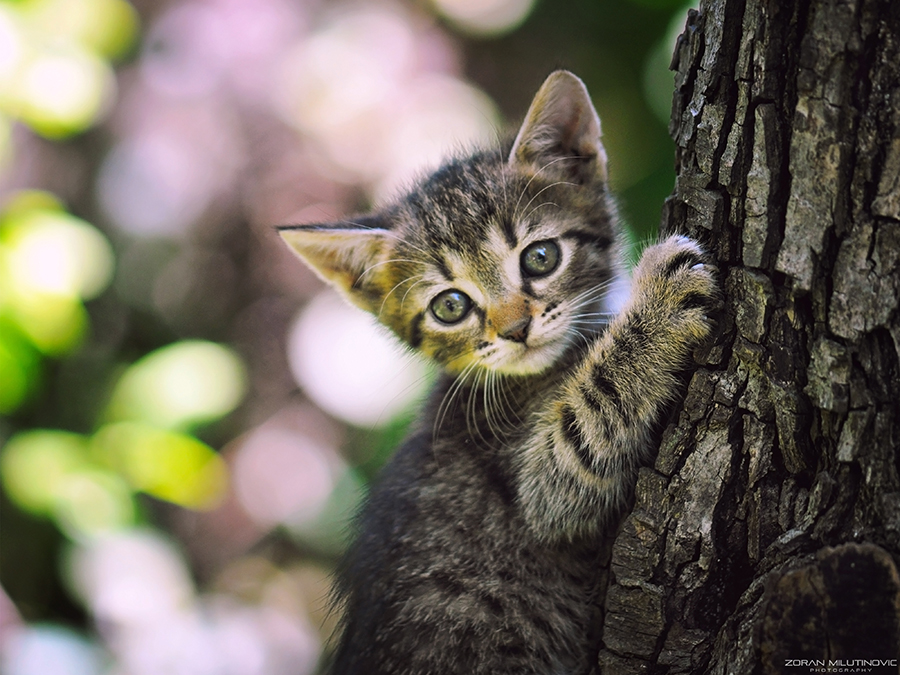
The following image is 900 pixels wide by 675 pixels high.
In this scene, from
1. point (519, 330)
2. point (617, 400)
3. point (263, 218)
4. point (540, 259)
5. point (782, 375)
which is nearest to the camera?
point (782, 375)

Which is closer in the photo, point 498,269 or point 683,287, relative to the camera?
point 683,287

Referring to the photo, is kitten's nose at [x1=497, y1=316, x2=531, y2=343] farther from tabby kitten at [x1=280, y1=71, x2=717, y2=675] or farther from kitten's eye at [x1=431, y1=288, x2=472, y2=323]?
kitten's eye at [x1=431, y1=288, x2=472, y2=323]

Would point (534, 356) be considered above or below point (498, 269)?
below

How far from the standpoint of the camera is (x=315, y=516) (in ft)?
11.4

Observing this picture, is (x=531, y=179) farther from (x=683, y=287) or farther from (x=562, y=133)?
(x=683, y=287)

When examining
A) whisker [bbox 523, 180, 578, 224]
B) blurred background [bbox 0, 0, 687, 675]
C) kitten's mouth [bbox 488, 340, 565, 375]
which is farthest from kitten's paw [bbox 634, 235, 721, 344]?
blurred background [bbox 0, 0, 687, 675]

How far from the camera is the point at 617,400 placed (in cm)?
172

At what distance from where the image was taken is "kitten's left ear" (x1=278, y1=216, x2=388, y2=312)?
88.4 inches

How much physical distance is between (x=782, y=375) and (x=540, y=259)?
91 centimetres

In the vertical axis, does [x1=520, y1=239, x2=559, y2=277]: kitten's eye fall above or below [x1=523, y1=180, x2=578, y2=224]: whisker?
below

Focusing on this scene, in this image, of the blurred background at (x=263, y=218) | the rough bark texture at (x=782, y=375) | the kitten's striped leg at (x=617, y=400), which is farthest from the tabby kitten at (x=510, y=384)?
the blurred background at (x=263, y=218)

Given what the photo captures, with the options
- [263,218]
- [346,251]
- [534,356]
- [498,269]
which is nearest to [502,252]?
[498,269]

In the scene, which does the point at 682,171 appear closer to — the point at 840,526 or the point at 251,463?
the point at 840,526

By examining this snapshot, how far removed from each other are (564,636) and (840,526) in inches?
29.2
